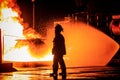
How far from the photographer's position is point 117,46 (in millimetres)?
28812

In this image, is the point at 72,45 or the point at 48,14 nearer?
the point at 72,45

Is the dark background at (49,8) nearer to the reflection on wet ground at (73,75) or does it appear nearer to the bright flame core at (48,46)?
the bright flame core at (48,46)

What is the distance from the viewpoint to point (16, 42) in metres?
27.5

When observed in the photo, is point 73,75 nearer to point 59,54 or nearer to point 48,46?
point 59,54

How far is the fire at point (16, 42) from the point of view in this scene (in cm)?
2707

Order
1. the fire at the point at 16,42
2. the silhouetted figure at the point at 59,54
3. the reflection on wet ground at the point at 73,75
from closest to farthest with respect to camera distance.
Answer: the silhouetted figure at the point at 59,54 < the reflection on wet ground at the point at 73,75 < the fire at the point at 16,42

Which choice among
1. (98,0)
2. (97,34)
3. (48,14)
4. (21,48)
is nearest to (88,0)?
(98,0)

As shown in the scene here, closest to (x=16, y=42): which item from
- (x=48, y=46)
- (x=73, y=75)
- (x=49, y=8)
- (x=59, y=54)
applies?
(x=48, y=46)

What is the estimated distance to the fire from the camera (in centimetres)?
2707

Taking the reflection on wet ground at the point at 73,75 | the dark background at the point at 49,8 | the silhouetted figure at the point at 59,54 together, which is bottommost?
the reflection on wet ground at the point at 73,75

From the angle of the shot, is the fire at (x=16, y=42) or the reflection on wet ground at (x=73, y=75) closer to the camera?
the reflection on wet ground at (x=73, y=75)

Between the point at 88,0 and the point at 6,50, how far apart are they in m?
13.4

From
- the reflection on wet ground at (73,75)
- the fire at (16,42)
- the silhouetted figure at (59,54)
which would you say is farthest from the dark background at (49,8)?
the silhouetted figure at (59,54)

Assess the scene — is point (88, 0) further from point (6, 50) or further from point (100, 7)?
point (6, 50)
